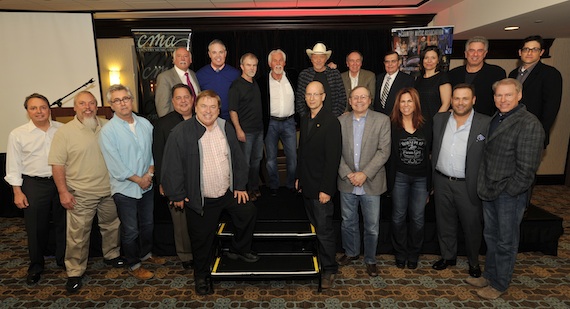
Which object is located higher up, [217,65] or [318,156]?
[217,65]

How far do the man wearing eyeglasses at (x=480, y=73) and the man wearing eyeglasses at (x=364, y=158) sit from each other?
55.3 inches

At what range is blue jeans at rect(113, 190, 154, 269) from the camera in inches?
132

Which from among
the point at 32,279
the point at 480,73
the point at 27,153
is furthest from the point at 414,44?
the point at 32,279

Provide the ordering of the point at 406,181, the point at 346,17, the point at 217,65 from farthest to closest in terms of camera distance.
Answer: the point at 346,17 → the point at 217,65 → the point at 406,181

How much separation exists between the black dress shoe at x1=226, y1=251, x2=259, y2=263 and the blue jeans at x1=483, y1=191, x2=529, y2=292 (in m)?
2.12

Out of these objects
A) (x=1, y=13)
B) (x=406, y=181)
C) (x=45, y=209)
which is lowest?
(x=45, y=209)

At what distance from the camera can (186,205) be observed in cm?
306

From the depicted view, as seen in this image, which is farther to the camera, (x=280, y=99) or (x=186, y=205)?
(x=280, y=99)

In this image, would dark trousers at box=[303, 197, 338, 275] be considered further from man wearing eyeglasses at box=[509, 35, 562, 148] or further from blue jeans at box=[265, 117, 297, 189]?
man wearing eyeglasses at box=[509, 35, 562, 148]

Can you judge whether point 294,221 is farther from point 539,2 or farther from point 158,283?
point 539,2

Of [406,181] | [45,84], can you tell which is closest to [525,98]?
[406,181]

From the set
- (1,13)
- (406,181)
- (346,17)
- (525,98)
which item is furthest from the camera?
(346,17)

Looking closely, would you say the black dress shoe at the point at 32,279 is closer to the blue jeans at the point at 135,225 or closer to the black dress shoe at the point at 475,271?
the blue jeans at the point at 135,225

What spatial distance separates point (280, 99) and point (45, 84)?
421 cm
